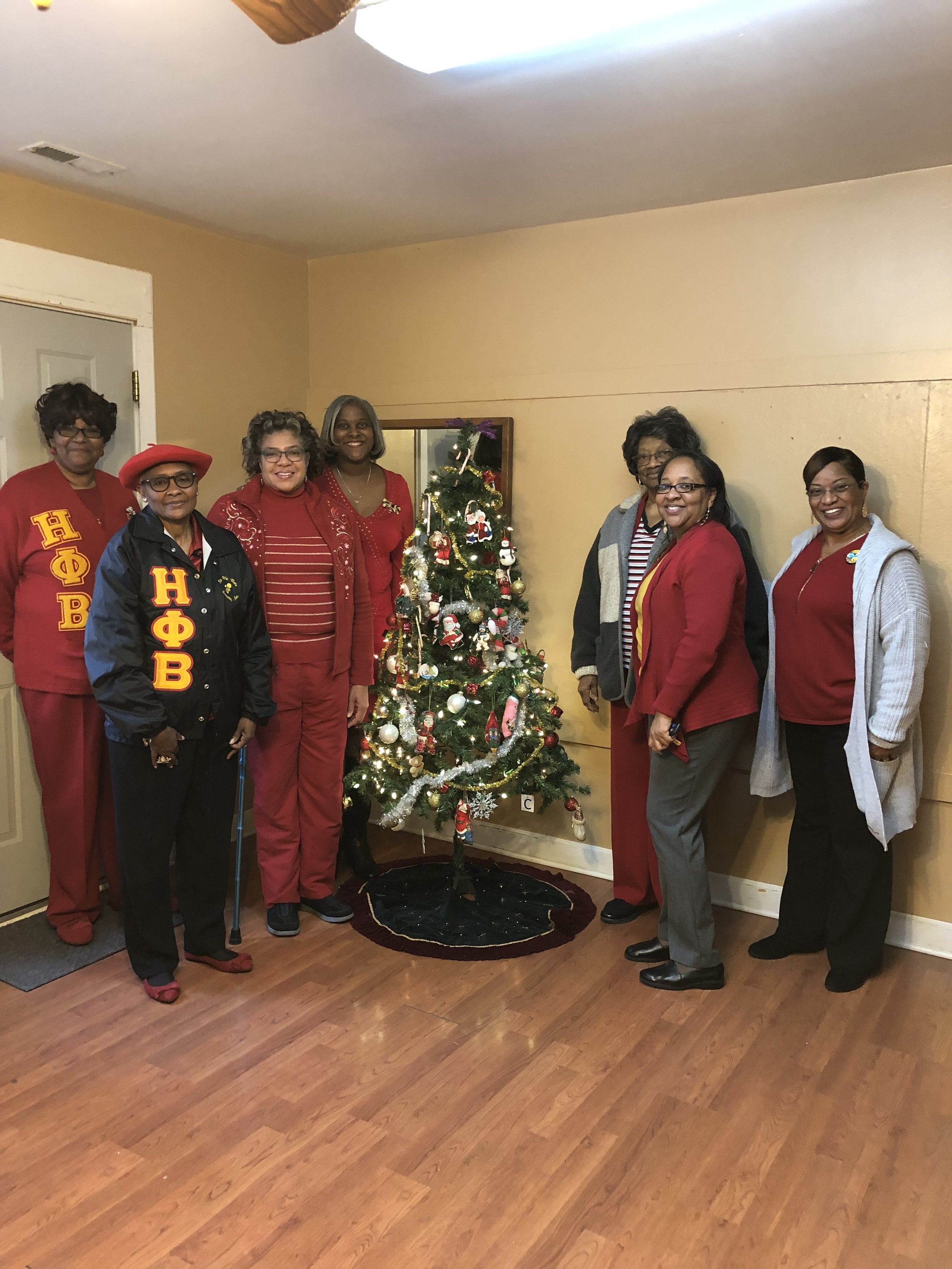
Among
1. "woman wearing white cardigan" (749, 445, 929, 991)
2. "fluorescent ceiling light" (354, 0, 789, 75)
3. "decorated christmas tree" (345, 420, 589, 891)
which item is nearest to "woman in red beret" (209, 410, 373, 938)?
"decorated christmas tree" (345, 420, 589, 891)

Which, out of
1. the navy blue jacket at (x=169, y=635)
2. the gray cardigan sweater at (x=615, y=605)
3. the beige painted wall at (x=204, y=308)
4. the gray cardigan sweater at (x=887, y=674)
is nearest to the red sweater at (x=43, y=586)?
the navy blue jacket at (x=169, y=635)

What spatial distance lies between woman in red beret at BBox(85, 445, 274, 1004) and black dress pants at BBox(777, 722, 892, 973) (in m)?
1.71

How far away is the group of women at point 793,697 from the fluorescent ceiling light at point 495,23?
1.14 metres

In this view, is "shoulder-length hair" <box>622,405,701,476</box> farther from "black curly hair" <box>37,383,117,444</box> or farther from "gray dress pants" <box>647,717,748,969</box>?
"black curly hair" <box>37,383,117,444</box>

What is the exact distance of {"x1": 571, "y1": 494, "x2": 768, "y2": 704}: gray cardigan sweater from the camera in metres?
3.20

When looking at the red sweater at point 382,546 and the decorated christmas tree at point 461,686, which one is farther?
the red sweater at point 382,546

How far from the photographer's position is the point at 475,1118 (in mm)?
2361

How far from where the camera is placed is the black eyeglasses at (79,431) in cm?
321

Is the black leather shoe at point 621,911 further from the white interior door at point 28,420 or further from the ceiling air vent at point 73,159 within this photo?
the ceiling air vent at point 73,159

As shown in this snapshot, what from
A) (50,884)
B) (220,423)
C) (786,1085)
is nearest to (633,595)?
(786,1085)

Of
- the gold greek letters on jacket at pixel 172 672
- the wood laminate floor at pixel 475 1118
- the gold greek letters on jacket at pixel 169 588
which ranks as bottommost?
the wood laminate floor at pixel 475 1118

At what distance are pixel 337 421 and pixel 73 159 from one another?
3.79ft

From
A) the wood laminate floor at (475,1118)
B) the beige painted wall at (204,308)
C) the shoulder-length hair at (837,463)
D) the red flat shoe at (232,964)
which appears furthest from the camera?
the beige painted wall at (204,308)

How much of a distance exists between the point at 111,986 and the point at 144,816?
580 millimetres
